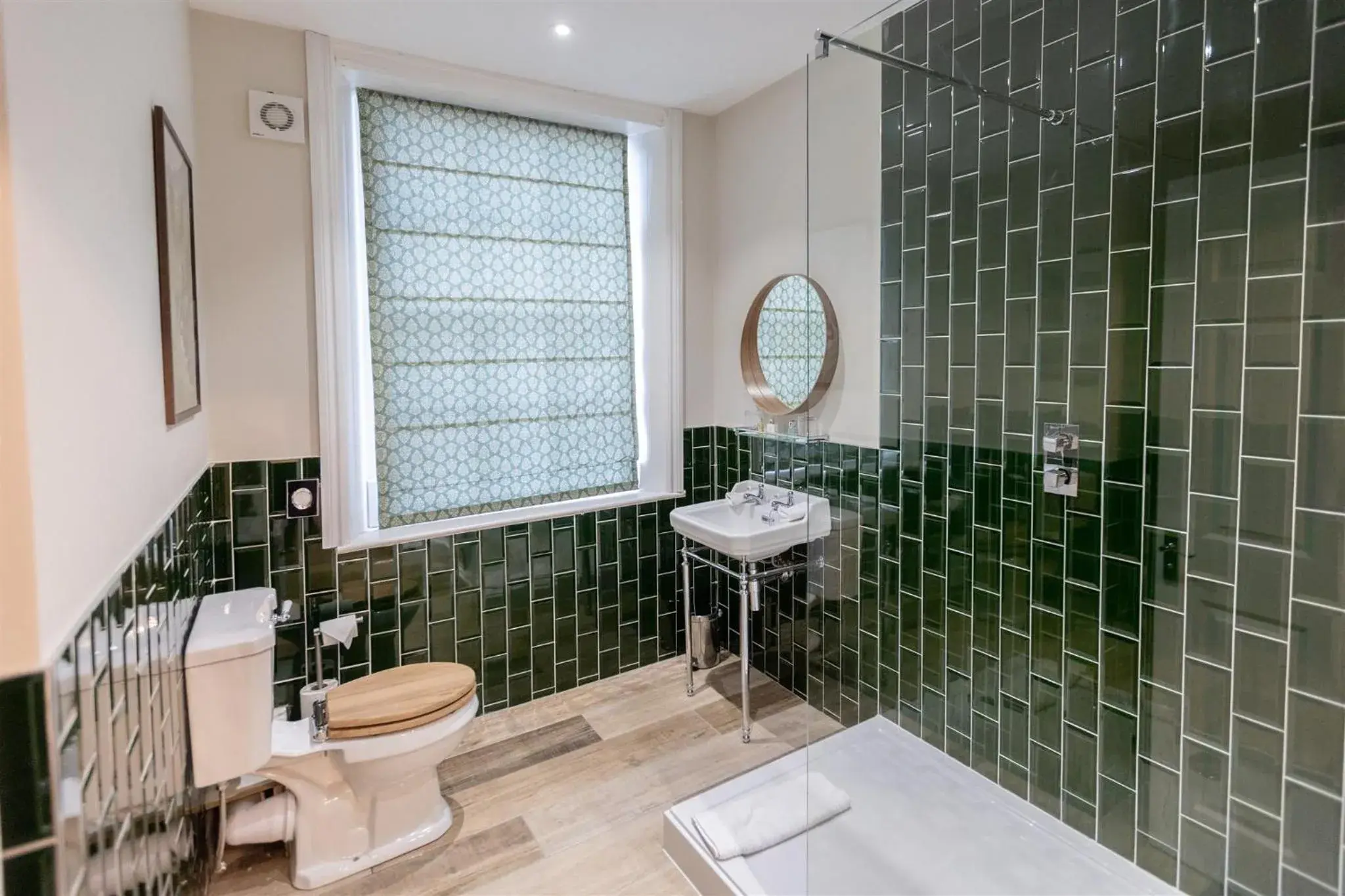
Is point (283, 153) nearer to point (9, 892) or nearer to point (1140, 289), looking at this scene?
point (9, 892)

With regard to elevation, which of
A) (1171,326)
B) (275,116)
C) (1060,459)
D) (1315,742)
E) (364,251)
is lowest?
(1315,742)

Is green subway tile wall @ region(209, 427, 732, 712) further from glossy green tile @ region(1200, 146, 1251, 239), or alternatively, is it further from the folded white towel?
glossy green tile @ region(1200, 146, 1251, 239)

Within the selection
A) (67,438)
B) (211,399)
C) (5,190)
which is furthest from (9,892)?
(211,399)

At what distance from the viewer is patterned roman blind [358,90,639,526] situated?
8.39 ft

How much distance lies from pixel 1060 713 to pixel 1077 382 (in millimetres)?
939

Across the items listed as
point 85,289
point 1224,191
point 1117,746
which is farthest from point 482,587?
point 1224,191

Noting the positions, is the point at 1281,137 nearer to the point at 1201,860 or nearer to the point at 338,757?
the point at 1201,860

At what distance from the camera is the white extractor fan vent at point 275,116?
2209 mm

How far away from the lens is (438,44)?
2350 mm

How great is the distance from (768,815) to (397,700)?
3.76 feet

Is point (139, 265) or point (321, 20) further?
point (321, 20)

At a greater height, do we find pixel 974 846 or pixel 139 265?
pixel 139 265

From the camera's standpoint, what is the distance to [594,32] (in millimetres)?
2277

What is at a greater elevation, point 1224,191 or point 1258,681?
point 1224,191
